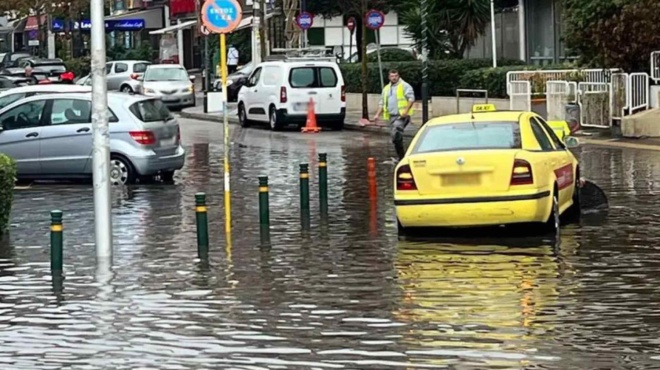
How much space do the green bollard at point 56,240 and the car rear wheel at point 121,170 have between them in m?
8.42

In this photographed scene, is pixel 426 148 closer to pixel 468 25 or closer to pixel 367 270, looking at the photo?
pixel 367 270

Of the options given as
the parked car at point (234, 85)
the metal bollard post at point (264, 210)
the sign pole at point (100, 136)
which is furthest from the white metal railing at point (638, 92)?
the parked car at point (234, 85)

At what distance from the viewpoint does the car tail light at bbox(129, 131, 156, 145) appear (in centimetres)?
2103

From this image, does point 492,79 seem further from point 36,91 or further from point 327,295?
point 327,295

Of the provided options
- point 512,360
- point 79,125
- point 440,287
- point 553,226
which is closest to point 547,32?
point 79,125

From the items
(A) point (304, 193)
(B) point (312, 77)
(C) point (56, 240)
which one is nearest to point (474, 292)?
(C) point (56, 240)

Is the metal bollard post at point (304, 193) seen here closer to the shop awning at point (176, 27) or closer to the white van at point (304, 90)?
the white van at point (304, 90)

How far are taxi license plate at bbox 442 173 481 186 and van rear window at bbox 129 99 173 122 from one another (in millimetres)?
8359

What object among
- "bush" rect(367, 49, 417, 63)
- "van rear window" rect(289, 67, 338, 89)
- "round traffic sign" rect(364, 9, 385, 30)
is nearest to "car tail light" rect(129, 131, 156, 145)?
"van rear window" rect(289, 67, 338, 89)

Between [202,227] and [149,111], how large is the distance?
783cm

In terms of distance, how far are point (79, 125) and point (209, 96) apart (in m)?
23.9

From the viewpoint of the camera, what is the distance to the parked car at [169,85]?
47531 mm

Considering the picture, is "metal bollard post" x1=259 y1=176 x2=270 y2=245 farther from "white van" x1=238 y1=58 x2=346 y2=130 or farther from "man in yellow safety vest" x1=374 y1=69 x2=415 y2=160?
"white van" x1=238 y1=58 x2=346 y2=130

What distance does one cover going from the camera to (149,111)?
21.5m
